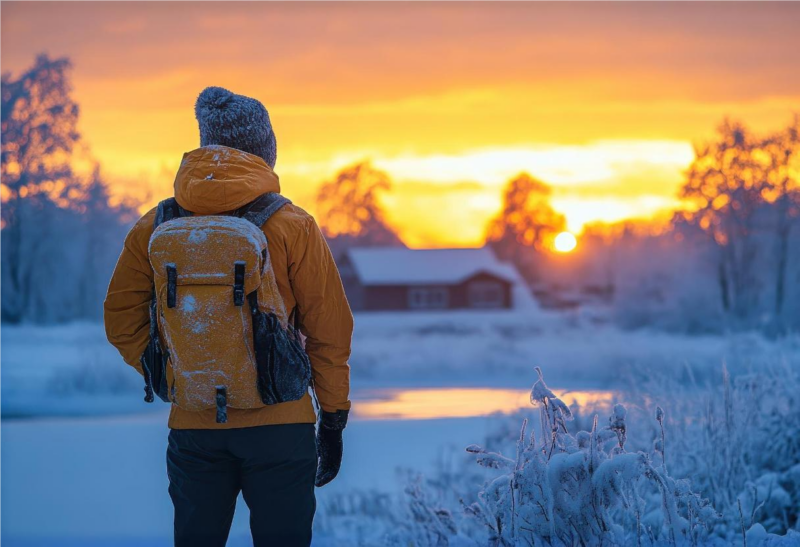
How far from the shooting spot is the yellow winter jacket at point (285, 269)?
9.27ft

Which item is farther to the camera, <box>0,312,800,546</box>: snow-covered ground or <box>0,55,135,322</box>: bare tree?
<box>0,55,135,322</box>: bare tree

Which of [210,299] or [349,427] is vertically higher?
[210,299]

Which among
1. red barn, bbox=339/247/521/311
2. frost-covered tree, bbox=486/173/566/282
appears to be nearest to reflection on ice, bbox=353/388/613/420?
red barn, bbox=339/247/521/311

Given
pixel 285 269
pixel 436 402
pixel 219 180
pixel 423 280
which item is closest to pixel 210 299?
pixel 285 269

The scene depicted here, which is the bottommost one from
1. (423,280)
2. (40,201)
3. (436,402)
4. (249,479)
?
(436,402)

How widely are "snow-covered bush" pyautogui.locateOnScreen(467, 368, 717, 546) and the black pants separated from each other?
0.95 metres

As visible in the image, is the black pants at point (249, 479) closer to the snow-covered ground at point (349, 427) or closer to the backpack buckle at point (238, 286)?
the backpack buckle at point (238, 286)

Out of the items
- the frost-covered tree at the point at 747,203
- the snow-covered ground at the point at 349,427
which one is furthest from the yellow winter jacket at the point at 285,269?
the frost-covered tree at the point at 747,203

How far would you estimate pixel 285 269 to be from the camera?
9.42ft

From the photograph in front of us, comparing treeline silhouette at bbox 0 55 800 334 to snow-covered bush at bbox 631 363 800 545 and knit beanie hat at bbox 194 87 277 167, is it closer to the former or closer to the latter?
snow-covered bush at bbox 631 363 800 545

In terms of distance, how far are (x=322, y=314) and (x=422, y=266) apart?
157 ft

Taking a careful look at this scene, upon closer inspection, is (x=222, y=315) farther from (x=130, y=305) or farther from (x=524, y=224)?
(x=524, y=224)

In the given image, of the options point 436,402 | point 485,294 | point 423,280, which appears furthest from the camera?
point 485,294

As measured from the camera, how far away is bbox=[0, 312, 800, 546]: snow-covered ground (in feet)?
21.5
